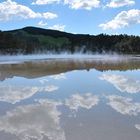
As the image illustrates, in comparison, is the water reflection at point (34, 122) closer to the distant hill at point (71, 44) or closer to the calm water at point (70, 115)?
the calm water at point (70, 115)

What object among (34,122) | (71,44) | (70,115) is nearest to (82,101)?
(70,115)

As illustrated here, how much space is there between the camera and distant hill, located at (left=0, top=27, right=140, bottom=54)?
2724 inches

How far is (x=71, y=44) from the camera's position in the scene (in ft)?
392

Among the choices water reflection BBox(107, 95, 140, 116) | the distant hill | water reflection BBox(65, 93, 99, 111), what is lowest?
the distant hill

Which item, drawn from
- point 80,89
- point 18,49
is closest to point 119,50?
point 18,49

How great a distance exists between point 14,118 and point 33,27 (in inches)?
6225

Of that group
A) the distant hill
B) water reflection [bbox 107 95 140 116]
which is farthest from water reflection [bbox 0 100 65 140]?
the distant hill

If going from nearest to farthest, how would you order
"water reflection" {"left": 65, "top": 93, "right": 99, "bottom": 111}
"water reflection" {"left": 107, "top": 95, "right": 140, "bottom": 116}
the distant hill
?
"water reflection" {"left": 107, "top": 95, "right": 140, "bottom": 116}, "water reflection" {"left": 65, "top": 93, "right": 99, "bottom": 111}, the distant hill

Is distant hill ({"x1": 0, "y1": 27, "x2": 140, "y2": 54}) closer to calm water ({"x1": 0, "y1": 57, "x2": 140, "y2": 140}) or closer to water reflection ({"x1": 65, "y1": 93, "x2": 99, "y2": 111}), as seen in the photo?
calm water ({"x1": 0, "y1": 57, "x2": 140, "y2": 140})

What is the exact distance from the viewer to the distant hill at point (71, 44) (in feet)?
227

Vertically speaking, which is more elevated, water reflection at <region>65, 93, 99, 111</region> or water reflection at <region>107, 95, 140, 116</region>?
water reflection at <region>107, 95, 140, 116</region>

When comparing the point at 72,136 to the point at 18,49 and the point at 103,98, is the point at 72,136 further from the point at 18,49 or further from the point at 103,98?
the point at 18,49

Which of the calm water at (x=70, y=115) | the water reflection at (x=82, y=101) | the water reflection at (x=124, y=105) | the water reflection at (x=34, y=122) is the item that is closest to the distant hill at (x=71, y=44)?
the calm water at (x=70, y=115)

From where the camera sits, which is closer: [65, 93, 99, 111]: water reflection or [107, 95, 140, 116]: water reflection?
[107, 95, 140, 116]: water reflection
